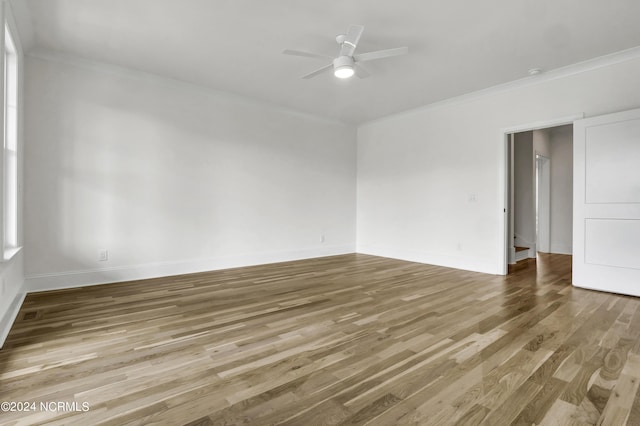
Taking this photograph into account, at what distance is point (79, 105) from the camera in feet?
12.4

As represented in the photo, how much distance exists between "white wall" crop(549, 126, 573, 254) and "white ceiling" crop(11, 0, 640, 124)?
12.0ft

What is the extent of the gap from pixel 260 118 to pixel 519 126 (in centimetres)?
381

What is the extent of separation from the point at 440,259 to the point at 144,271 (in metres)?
4.37

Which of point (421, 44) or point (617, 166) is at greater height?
point (421, 44)

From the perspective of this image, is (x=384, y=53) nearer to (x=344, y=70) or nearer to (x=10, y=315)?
(x=344, y=70)

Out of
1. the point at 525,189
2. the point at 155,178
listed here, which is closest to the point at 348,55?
the point at 155,178

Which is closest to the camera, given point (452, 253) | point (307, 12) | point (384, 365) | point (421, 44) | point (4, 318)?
point (384, 365)

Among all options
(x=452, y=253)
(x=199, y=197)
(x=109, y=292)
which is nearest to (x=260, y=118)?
(x=199, y=197)

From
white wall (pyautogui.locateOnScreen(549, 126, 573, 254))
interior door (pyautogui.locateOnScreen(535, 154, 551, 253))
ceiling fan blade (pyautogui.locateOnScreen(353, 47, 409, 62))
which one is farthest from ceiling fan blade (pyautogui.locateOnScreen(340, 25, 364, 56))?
white wall (pyautogui.locateOnScreen(549, 126, 573, 254))

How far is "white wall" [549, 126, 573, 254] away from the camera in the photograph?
6.66 meters

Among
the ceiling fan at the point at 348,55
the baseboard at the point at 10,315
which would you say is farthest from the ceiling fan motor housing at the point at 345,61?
the baseboard at the point at 10,315

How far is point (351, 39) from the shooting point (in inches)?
115

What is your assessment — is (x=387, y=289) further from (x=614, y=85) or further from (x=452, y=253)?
(x=614, y=85)

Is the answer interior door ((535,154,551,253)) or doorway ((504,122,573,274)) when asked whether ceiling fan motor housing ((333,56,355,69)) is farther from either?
interior door ((535,154,551,253))
